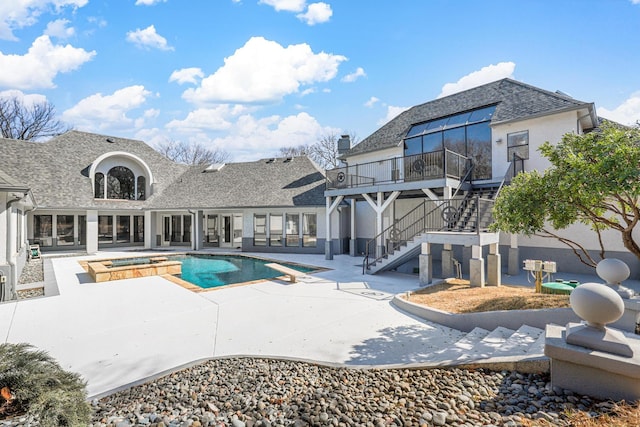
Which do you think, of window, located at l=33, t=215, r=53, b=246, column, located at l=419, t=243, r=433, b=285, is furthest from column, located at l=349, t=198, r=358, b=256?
window, located at l=33, t=215, r=53, b=246

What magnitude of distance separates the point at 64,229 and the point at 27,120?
70.2ft

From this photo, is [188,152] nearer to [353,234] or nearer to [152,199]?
[152,199]

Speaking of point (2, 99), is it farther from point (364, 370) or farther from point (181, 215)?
point (364, 370)

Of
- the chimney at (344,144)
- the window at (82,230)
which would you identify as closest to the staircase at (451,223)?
the chimney at (344,144)

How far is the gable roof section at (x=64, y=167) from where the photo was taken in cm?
1869

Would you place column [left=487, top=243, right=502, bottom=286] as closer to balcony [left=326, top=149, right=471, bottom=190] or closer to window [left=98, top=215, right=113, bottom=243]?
balcony [left=326, top=149, right=471, bottom=190]

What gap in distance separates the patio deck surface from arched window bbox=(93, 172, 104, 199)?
12491 millimetres

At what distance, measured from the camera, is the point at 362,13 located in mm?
12062

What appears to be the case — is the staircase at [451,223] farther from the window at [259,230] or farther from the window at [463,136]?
the window at [259,230]

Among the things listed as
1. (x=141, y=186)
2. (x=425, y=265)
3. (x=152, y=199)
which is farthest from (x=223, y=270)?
(x=141, y=186)

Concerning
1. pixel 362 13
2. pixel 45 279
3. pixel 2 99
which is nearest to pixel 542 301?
pixel 362 13

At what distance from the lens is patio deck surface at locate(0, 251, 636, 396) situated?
530cm

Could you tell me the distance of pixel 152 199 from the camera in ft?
74.1

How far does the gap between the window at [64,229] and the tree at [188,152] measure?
26037 mm
